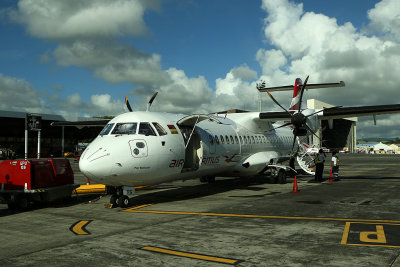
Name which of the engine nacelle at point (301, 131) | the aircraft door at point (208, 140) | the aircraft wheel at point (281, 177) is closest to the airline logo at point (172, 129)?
the aircraft door at point (208, 140)

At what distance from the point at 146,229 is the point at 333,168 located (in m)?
14.9

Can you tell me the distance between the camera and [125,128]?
36.6ft

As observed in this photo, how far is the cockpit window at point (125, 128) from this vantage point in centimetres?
1101

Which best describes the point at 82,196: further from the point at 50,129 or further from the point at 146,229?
the point at 50,129

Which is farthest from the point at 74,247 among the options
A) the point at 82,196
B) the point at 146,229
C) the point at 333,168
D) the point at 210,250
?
the point at 333,168

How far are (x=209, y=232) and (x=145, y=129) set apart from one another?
471cm

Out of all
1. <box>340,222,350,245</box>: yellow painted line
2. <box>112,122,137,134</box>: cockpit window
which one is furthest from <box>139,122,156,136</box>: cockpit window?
<box>340,222,350,245</box>: yellow painted line

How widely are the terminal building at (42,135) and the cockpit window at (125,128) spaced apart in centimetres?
4339

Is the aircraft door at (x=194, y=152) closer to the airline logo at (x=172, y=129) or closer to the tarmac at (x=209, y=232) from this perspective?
the airline logo at (x=172, y=129)

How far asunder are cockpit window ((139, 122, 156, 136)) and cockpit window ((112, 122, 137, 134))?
195mm

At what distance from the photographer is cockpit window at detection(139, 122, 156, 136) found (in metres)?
11.1

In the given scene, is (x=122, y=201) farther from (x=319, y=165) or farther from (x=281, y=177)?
(x=319, y=165)

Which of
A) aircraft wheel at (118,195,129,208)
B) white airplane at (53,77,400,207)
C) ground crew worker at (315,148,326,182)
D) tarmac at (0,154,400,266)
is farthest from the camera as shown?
ground crew worker at (315,148,326,182)

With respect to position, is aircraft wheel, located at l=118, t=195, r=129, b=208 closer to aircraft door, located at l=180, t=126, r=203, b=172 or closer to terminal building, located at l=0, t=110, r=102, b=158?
aircraft door, located at l=180, t=126, r=203, b=172
